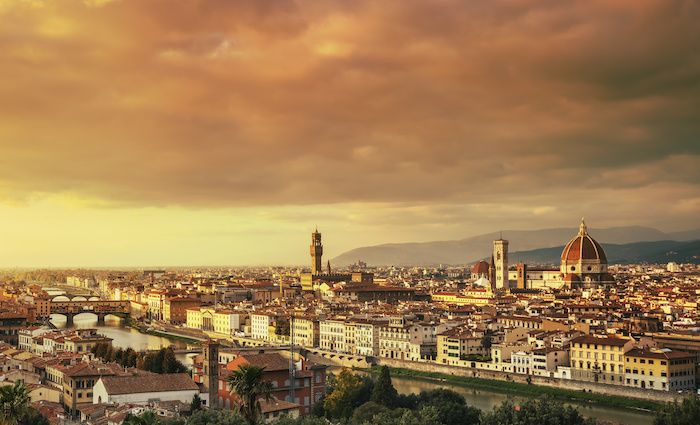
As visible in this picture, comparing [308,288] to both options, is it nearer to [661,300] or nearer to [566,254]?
[566,254]

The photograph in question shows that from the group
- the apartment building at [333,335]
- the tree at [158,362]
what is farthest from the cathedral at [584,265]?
the tree at [158,362]

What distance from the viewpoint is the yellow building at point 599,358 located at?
26.5 meters

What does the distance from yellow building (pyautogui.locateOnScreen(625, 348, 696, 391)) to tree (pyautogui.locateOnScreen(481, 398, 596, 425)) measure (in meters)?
9.98

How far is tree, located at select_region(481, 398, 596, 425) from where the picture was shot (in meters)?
15.3

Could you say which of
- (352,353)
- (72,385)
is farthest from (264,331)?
(72,385)

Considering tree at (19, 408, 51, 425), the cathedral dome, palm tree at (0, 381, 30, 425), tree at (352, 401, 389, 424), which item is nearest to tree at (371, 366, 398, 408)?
tree at (352, 401, 389, 424)

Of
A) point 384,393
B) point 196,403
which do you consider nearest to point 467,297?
point 384,393

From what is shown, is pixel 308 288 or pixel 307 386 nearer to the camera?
pixel 307 386

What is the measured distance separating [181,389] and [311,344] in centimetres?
2148

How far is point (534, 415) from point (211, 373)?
8.74 m

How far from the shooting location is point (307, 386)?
2192 centimetres

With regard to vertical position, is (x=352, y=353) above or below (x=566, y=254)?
below

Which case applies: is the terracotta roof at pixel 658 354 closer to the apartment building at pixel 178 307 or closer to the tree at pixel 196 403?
the tree at pixel 196 403

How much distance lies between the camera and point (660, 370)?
25.2 m
